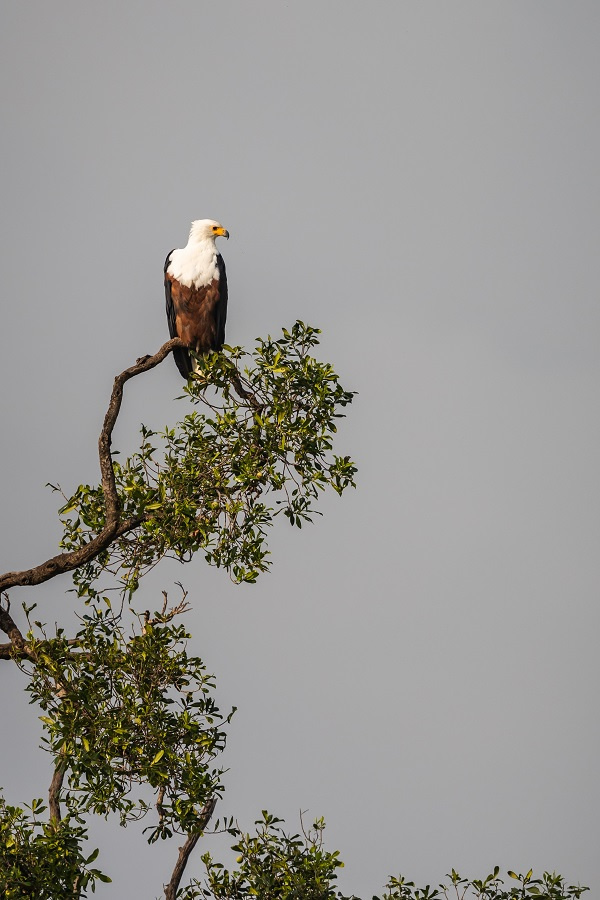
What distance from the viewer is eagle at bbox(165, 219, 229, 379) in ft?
39.0

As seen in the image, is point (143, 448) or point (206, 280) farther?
point (206, 280)

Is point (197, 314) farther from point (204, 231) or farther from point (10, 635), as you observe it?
point (10, 635)

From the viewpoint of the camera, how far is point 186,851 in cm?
802

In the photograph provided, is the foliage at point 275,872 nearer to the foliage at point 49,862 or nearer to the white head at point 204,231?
the foliage at point 49,862

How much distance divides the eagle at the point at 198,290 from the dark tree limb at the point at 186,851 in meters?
5.04

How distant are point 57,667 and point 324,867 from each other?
1.81 m

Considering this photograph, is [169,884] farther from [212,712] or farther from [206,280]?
[206,280]

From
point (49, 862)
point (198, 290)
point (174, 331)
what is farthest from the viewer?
point (174, 331)

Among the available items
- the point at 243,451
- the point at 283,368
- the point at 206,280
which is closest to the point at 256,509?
the point at 243,451

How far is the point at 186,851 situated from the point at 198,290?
17.6 feet

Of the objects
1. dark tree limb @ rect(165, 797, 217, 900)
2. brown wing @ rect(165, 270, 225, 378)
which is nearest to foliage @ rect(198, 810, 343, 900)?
dark tree limb @ rect(165, 797, 217, 900)

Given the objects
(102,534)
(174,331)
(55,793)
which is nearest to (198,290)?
(174,331)

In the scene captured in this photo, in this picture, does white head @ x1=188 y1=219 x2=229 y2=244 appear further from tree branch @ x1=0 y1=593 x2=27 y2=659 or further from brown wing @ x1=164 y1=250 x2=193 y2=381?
tree branch @ x1=0 y1=593 x2=27 y2=659

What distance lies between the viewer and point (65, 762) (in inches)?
293
